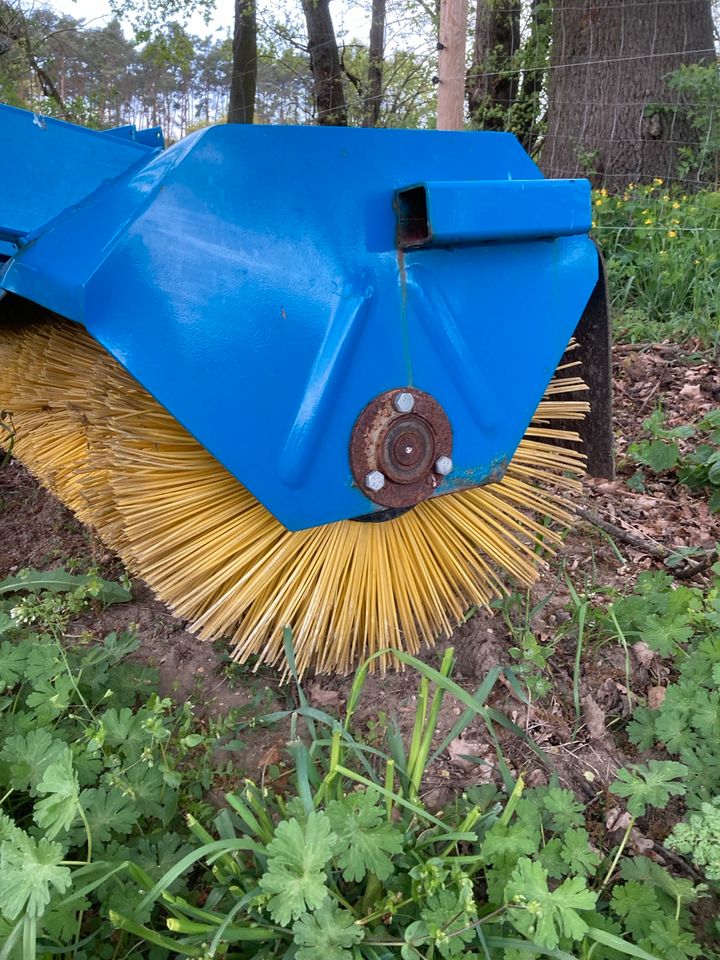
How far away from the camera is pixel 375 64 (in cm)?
957

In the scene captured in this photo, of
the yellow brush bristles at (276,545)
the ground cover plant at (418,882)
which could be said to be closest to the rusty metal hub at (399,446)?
the yellow brush bristles at (276,545)

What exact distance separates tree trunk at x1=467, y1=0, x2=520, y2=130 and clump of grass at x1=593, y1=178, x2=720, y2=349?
2703 mm

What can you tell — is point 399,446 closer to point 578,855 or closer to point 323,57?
point 578,855

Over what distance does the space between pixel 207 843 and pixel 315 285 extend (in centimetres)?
79

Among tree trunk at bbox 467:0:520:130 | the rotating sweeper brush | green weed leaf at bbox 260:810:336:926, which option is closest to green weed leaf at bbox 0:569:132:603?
the rotating sweeper brush

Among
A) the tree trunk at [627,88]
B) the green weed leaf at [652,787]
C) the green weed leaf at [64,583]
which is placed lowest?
the green weed leaf at [652,787]

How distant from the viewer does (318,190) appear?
103 cm

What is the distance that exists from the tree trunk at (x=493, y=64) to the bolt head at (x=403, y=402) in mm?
5598

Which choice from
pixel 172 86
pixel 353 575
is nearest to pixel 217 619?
pixel 353 575

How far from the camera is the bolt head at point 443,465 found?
1.10m

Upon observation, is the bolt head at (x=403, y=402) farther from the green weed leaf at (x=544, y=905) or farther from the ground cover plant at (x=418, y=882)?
the green weed leaf at (x=544, y=905)

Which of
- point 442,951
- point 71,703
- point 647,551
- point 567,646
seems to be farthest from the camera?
point 647,551

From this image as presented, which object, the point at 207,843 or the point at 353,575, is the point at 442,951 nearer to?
the point at 207,843

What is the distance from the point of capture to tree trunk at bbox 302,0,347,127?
7875mm
